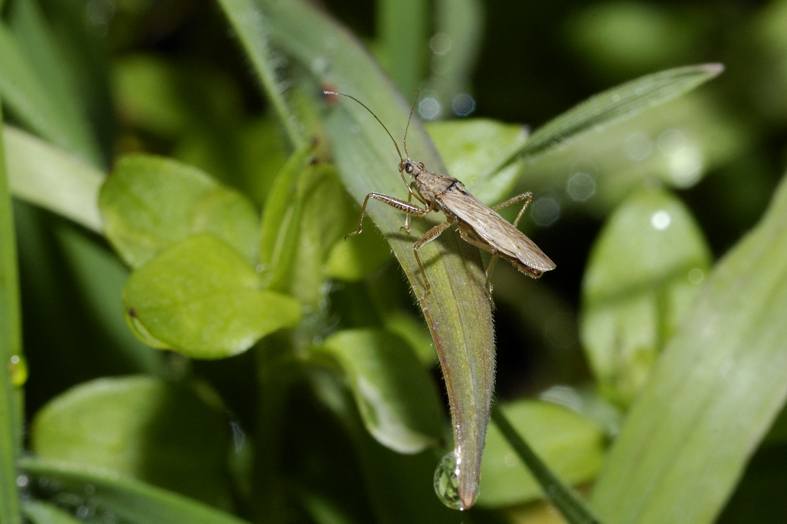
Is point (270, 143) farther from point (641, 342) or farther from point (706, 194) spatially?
point (706, 194)

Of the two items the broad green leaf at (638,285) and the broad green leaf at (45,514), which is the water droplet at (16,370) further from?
the broad green leaf at (638,285)

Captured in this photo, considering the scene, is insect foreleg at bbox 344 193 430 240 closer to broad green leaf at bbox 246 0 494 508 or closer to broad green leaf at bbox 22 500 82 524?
broad green leaf at bbox 246 0 494 508

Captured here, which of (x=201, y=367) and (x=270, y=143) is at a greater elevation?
(x=270, y=143)

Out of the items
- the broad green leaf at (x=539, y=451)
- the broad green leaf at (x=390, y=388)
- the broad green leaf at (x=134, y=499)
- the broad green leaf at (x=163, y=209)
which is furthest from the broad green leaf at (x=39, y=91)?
the broad green leaf at (x=539, y=451)

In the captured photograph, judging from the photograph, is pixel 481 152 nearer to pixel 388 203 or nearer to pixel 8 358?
pixel 388 203

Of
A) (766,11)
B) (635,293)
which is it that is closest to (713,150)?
(766,11)

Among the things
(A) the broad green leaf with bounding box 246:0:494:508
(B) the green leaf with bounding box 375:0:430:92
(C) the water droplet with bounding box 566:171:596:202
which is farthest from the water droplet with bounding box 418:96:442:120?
(A) the broad green leaf with bounding box 246:0:494:508
